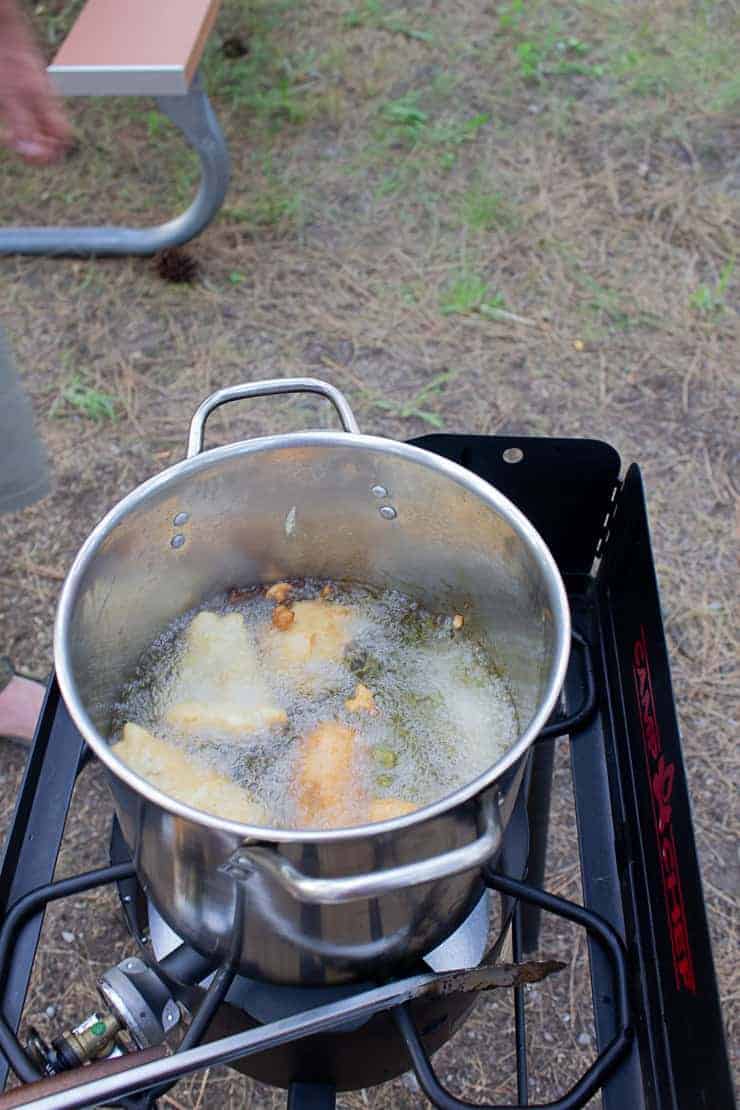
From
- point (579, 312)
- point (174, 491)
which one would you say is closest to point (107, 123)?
point (579, 312)

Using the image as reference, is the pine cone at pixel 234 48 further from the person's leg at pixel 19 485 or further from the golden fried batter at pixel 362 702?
the golden fried batter at pixel 362 702

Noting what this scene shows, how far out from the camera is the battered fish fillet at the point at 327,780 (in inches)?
34.0

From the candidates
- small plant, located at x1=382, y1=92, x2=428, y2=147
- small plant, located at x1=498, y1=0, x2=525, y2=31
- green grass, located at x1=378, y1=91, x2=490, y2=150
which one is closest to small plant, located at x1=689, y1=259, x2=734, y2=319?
green grass, located at x1=378, y1=91, x2=490, y2=150

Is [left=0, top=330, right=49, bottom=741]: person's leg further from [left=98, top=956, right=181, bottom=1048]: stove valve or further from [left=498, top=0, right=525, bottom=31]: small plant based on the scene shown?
[left=498, top=0, right=525, bottom=31]: small plant

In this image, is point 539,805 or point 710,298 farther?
point 710,298

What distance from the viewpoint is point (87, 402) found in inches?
92.2

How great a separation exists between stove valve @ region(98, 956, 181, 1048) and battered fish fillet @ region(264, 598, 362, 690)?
33 cm

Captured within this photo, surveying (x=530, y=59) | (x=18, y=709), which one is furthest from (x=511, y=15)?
(x=18, y=709)

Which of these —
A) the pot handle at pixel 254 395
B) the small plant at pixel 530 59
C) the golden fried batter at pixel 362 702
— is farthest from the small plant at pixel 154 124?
the golden fried batter at pixel 362 702

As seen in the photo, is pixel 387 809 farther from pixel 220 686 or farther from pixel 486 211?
pixel 486 211

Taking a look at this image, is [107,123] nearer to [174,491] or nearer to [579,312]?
[579,312]

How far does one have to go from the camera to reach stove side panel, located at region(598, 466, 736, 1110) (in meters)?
0.74

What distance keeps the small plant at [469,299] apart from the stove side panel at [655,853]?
1.60 m

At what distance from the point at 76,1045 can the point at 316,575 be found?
559mm
